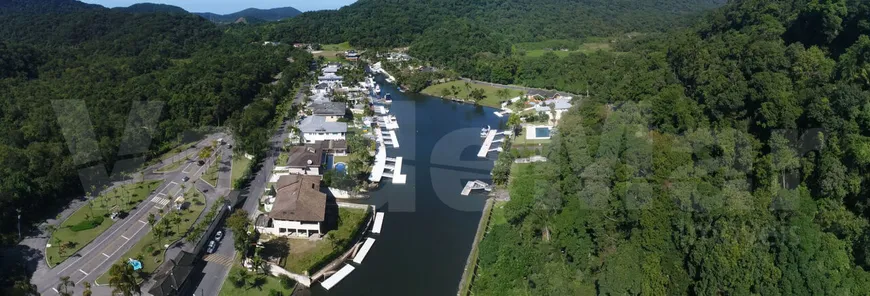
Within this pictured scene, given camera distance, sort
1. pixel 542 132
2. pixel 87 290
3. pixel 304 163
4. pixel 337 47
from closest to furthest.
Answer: pixel 87 290, pixel 304 163, pixel 542 132, pixel 337 47

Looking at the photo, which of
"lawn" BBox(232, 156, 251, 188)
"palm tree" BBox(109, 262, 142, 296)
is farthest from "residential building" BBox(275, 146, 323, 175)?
"palm tree" BBox(109, 262, 142, 296)

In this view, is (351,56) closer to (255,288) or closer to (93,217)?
(93,217)

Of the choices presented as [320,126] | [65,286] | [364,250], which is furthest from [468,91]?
[65,286]

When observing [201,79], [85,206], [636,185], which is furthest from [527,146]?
[201,79]

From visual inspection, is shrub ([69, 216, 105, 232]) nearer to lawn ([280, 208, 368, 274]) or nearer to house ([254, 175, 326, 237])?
house ([254, 175, 326, 237])

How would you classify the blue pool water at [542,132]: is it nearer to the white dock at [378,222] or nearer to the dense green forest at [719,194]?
the dense green forest at [719,194]

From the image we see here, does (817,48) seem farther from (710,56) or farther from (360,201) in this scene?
(360,201)
